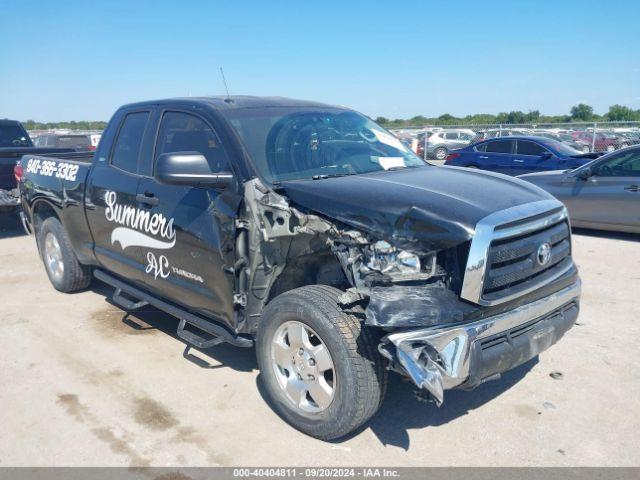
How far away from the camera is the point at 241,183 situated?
3.57 metres

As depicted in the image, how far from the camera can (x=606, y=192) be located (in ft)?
27.7

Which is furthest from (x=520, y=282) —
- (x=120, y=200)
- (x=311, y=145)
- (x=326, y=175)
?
(x=120, y=200)

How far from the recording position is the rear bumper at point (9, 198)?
28.9ft

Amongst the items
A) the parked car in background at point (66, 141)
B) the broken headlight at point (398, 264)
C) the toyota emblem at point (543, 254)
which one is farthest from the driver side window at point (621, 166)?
the parked car in background at point (66, 141)

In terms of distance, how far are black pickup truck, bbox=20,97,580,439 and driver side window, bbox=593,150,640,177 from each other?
5266mm

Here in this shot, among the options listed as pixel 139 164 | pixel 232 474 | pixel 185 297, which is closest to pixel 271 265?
pixel 185 297

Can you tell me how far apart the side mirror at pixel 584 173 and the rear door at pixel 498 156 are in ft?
15.9

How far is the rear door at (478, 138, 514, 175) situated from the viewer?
543 inches

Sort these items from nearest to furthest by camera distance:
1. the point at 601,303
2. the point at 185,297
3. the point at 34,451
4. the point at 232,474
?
the point at 232,474, the point at 34,451, the point at 185,297, the point at 601,303

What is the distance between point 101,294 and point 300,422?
371cm

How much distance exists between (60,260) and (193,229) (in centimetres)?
295

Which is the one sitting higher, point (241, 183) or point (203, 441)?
point (241, 183)

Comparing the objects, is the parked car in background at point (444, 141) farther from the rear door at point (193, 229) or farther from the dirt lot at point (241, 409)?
the rear door at point (193, 229)

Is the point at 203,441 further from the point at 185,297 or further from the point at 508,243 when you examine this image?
the point at 508,243
